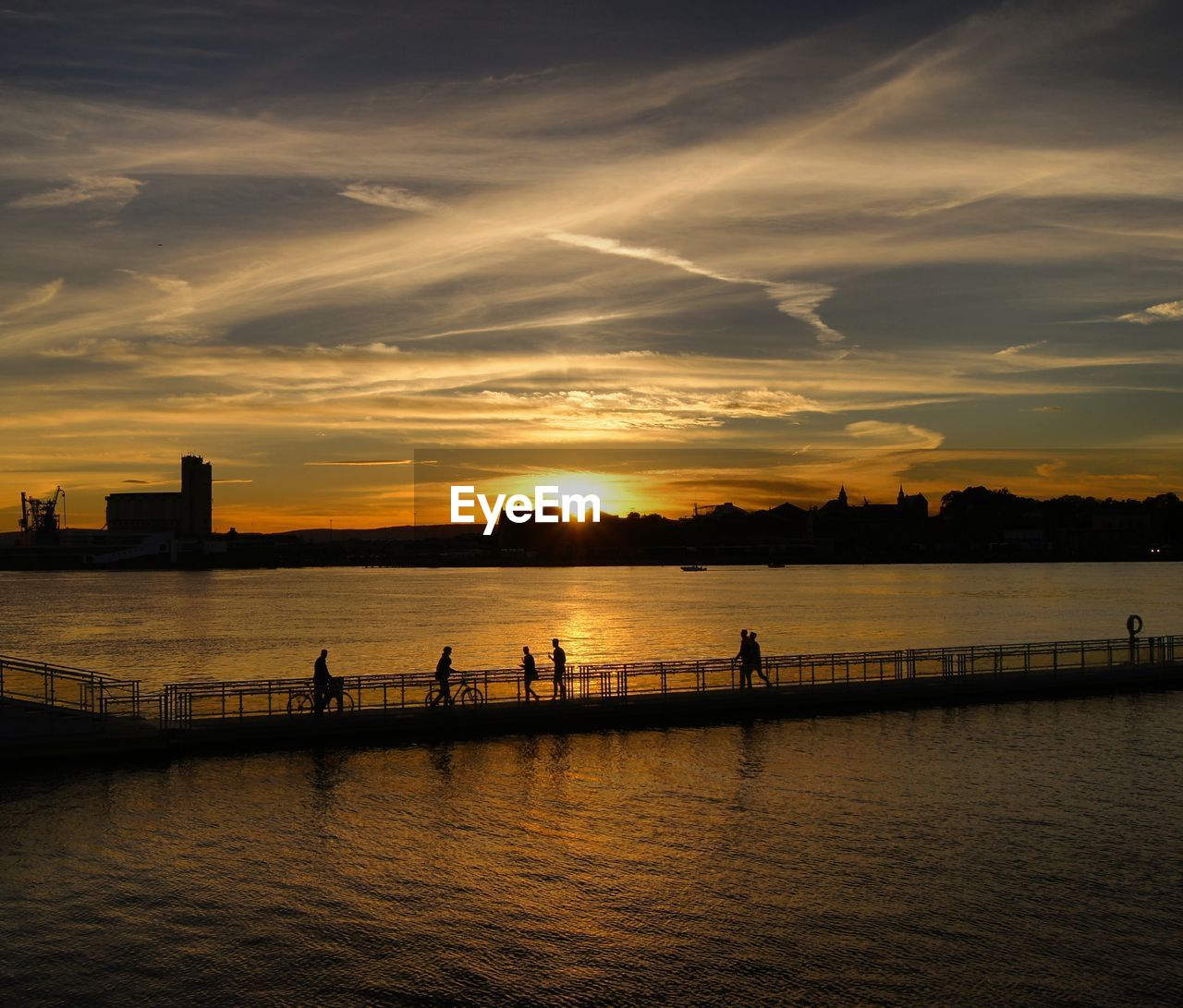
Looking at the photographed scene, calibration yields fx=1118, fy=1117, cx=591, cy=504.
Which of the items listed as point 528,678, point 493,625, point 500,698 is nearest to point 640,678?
point 528,678

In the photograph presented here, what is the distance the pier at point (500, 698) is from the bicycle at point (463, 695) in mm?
68

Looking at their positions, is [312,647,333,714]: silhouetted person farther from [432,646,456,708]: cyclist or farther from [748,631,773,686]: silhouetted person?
[748,631,773,686]: silhouetted person

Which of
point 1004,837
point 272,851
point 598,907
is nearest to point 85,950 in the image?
point 272,851

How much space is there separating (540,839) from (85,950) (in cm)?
924

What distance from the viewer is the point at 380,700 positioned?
38.4m

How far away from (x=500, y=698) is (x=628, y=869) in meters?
16.9

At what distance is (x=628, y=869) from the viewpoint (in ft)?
69.8

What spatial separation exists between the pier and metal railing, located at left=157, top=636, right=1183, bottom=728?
2.9 inches

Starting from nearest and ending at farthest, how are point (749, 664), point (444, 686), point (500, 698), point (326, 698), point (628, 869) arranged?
1. point (628, 869)
2. point (326, 698)
3. point (444, 686)
4. point (500, 698)
5. point (749, 664)

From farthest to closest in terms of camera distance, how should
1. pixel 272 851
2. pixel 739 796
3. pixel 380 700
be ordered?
pixel 380 700 → pixel 739 796 → pixel 272 851

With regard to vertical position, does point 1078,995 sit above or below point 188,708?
below

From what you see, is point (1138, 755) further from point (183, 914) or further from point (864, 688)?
point (183, 914)

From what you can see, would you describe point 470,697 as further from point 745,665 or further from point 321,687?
point 745,665

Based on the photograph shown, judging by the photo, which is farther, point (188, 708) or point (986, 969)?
point (188, 708)
